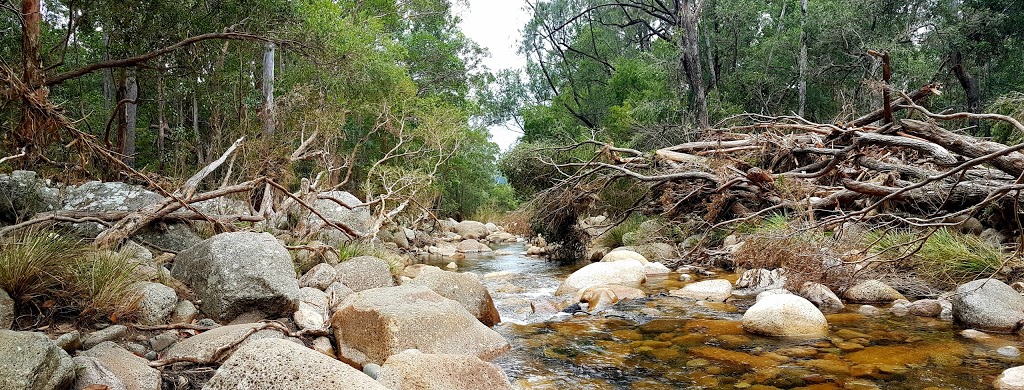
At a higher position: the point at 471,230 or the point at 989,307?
the point at 471,230

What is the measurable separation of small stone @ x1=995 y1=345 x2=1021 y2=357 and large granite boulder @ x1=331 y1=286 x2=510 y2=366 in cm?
384

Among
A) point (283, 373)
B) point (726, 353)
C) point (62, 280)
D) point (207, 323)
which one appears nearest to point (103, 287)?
point (62, 280)

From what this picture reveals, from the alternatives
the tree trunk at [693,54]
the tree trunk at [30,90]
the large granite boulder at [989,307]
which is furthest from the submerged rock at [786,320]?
the tree trunk at [693,54]

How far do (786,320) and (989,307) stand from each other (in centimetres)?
170

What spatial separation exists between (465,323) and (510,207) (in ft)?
93.7

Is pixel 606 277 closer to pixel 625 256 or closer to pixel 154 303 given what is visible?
pixel 625 256

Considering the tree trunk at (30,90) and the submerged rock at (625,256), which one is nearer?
the tree trunk at (30,90)

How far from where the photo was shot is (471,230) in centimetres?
2481

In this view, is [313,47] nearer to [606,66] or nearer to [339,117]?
[339,117]

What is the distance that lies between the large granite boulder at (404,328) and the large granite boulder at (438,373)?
3.14 feet

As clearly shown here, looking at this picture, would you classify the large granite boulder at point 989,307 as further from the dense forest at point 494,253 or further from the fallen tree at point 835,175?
the fallen tree at point 835,175

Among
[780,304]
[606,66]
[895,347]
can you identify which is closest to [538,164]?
[780,304]

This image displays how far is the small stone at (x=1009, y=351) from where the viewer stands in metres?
4.70

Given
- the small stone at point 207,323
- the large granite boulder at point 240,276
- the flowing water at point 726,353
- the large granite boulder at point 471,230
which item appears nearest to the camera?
the flowing water at point 726,353
